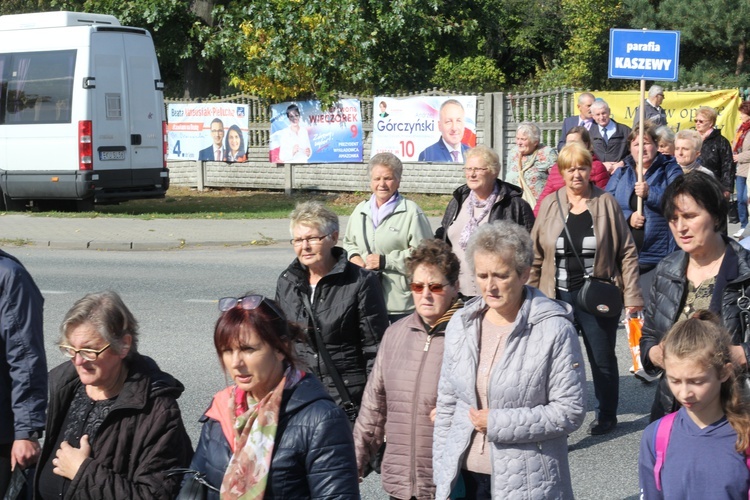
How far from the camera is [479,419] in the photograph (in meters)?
4.33

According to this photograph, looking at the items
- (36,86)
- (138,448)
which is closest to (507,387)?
(138,448)

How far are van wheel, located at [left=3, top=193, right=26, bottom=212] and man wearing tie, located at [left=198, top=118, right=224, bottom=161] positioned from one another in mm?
5467

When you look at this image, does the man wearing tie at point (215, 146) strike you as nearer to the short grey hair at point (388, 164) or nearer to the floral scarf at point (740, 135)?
the floral scarf at point (740, 135)

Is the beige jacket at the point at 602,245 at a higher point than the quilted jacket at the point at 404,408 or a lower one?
higher

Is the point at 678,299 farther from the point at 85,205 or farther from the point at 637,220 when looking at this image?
the point at 85,205

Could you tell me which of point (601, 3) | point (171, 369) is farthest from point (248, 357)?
point (601, 3)

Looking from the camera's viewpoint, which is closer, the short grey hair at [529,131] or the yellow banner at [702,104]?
the short grey hair at [529,131]

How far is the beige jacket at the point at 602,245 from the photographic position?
7289 mm

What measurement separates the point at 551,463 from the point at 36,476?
1.95 metres

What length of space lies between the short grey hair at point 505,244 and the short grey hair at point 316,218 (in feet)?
3.58

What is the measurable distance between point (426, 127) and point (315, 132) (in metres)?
3.03

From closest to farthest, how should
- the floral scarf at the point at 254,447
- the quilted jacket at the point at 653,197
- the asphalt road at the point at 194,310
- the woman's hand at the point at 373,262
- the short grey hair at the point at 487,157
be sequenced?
1. the floral scarf at the point at 254,447
2. the asphalt road at the point at 194,310
3. the woman's hand at the point at 373,262
4. the short grey hair at the point at 487,157
5. the quilted jacket at the point at 653,197

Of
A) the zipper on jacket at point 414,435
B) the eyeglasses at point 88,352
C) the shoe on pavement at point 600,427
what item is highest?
the eyeglasses at point 88,352

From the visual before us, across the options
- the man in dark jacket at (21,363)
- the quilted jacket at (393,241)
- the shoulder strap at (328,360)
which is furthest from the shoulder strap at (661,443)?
the quilted jacket at (393,241)
